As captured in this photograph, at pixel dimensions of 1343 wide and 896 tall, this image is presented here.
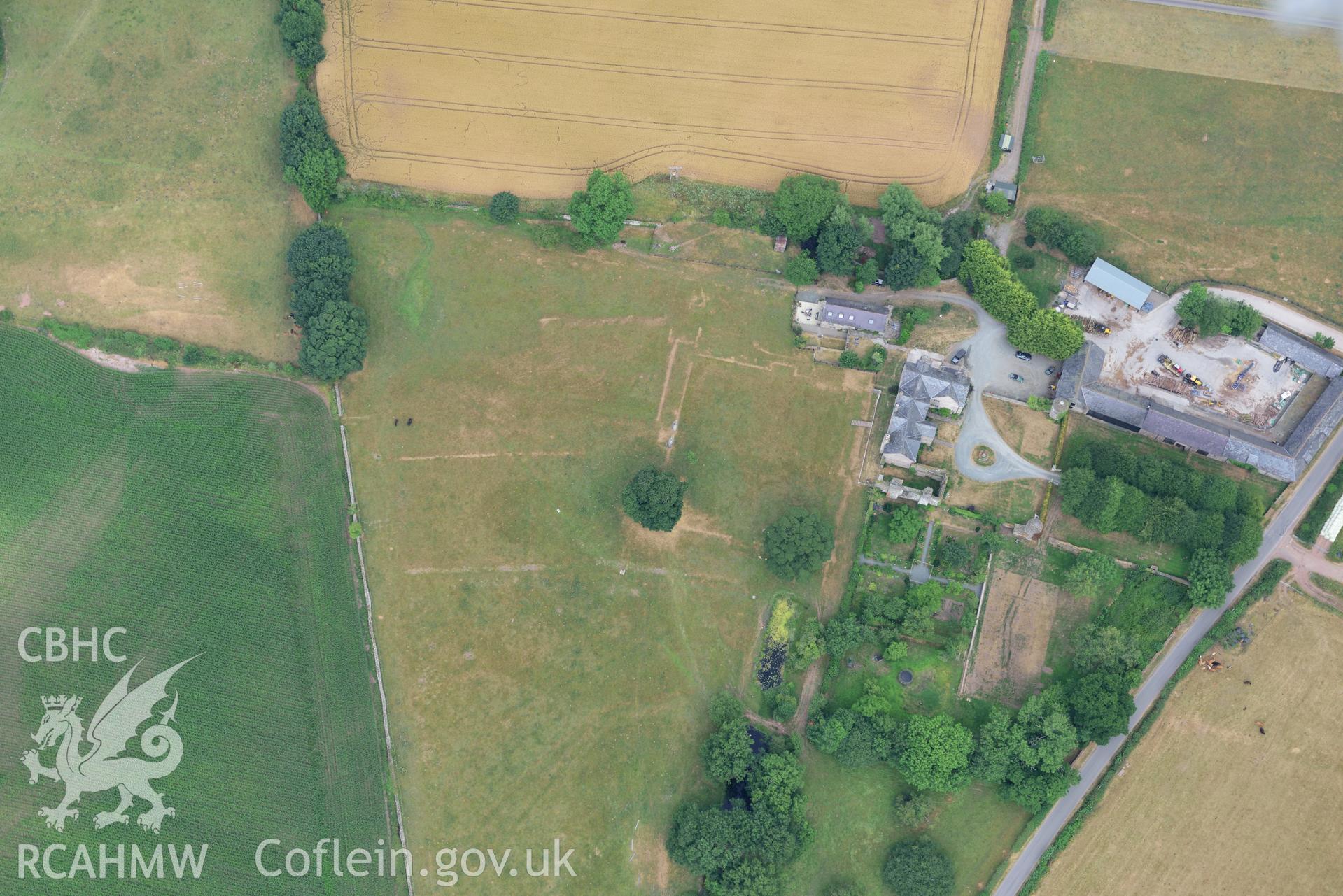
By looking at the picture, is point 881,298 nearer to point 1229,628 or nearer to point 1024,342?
point 1024,342

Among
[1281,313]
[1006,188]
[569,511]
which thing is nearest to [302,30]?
[569,511]

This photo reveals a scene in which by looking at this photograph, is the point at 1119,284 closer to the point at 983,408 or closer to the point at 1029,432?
the point at 1029,432

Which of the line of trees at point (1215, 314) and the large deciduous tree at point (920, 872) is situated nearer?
the large deciduous tree at point (920, 872)

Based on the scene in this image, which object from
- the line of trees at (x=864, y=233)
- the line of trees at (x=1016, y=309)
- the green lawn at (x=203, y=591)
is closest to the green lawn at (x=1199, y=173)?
the line of trees at (x=1016, y=309)

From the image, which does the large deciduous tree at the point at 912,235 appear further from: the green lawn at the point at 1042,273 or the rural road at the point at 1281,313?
the rural road at the point at 1281,313

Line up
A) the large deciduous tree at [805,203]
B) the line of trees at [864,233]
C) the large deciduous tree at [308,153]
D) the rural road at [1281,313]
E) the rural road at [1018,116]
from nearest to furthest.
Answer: the line of trees at [864,233] → the large deciduous tree at [805,203] → the rural road at [1281,313] → the large deciduous tree at [308,153] → the rural road at [1018,116]

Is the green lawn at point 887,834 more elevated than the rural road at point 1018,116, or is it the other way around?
the rural road at point 1018,116

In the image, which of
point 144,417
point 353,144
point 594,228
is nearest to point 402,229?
point 353,144
